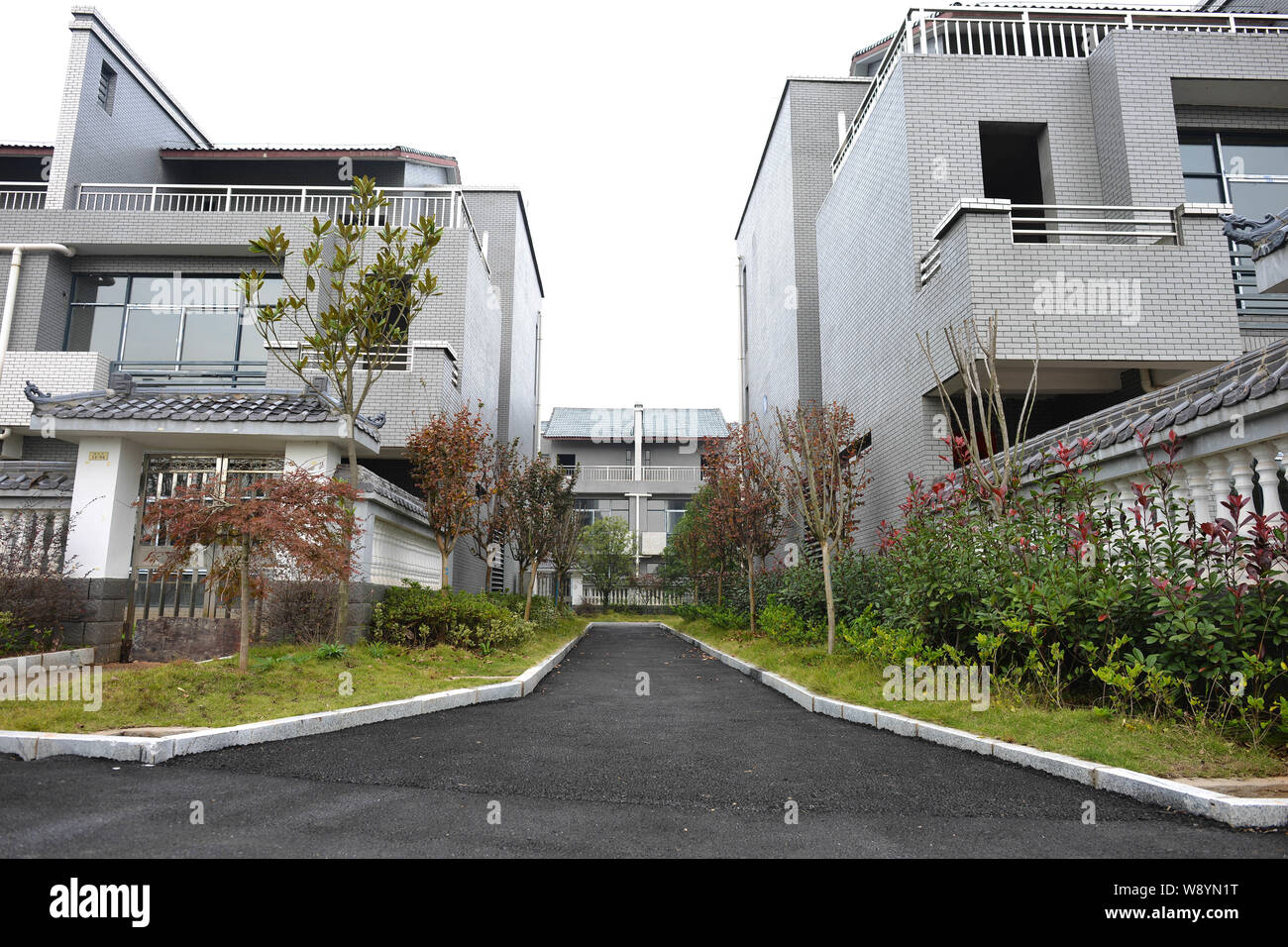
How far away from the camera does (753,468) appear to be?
582 inches

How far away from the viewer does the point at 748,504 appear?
47.9ft

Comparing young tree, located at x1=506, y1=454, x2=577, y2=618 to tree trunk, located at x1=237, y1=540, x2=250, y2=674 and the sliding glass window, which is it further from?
tree trunk, located at x1=237, y1=540, x2=250, y2=674

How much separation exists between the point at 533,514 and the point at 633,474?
19.4 meters

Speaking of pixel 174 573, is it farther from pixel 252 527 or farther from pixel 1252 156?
pixel 1252 156

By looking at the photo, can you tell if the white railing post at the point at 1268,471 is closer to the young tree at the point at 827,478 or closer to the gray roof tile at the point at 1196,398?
the gray roof tile at the point at 1196,398

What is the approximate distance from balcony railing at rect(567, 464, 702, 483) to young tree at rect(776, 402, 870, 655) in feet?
60.0

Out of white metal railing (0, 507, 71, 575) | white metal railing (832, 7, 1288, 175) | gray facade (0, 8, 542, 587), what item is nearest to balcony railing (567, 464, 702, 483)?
gray facade (0, 8, 542, 587)

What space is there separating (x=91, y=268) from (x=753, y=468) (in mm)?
14833

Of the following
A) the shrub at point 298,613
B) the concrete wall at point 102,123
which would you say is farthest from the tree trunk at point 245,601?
the concrete wall at point 102,123

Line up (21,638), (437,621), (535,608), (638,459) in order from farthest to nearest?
(638,459)
(535,608)
(437,621)
(21,638)

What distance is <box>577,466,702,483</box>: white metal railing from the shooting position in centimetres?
3534

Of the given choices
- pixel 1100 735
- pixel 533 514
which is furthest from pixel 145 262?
pixel 1100 735
